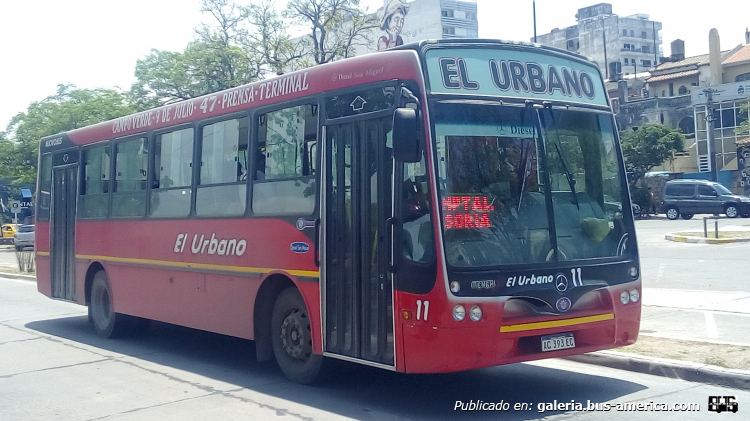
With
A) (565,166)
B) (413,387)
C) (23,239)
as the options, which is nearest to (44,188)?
(413,387)

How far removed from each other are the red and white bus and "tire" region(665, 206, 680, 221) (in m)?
37.4

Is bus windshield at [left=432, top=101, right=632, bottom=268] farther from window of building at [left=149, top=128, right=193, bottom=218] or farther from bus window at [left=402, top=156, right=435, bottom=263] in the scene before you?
window of building at [left=149, top=128, right=193, bottom=218]

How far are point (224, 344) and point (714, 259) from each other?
13.3m

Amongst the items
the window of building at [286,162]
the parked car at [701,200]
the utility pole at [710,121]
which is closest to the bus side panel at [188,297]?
the window of building at [286,162]

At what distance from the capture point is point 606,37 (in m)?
103

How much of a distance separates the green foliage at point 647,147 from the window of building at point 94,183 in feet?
147

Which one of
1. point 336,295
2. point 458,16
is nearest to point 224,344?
point 336,295

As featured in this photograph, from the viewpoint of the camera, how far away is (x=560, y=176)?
7203 mm

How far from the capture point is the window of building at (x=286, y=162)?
809 centimetres

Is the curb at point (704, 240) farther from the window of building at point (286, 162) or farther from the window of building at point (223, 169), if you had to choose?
the window of building at point (286, 162)

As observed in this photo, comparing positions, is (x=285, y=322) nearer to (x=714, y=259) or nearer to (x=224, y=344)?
(x=224, y=344)

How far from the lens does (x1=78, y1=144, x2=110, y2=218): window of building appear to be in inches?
489

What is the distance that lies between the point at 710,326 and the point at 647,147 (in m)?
45.0

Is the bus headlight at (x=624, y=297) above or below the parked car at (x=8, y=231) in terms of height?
below
